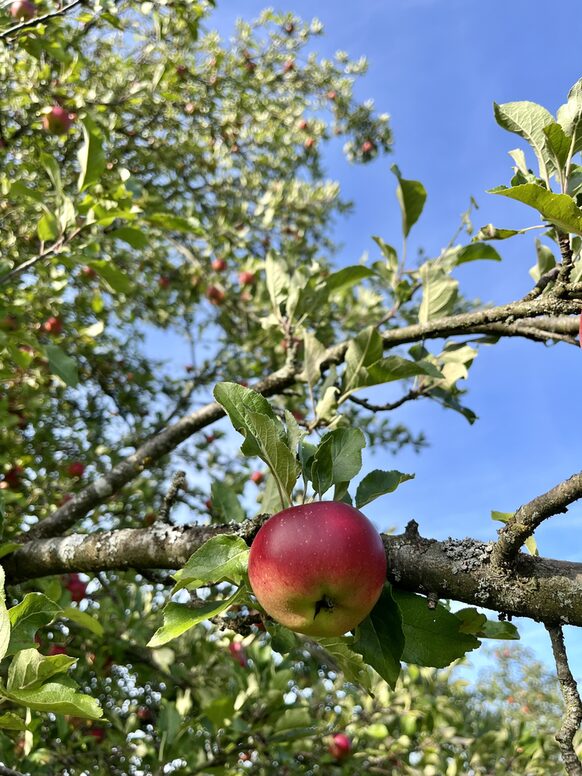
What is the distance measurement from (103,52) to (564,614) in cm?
607

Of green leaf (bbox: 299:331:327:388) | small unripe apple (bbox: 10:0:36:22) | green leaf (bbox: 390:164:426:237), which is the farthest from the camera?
small unripe apple (bbox: 10:0:36:22)

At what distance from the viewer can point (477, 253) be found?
1.89m

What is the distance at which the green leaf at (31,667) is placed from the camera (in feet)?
3.03

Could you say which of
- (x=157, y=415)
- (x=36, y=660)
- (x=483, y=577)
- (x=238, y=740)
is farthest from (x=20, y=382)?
(x=483, y=577)

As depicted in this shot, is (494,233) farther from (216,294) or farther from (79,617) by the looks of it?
(216,294)

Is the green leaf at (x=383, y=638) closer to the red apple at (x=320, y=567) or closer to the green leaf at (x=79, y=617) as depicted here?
the red apple at (x=320, y=567)

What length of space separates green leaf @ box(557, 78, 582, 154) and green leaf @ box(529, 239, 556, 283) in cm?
69

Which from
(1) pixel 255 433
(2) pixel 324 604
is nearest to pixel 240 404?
(1) pixel 255 433

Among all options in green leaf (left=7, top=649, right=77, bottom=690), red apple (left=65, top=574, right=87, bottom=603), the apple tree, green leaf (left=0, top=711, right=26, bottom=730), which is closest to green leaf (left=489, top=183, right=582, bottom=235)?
the apple tree

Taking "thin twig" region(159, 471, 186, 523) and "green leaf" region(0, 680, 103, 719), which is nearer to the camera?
"green leaf" region(0, 680, 103, 719)

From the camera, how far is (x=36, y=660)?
92 cm

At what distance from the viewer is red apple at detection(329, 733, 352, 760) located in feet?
11.2

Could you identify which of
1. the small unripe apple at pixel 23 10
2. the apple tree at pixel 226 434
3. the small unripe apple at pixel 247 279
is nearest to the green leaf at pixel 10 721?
the apple tree at pixel 226 434

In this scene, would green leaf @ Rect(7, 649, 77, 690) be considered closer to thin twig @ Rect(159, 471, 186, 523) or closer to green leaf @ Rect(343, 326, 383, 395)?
thin twig @ Rect(159, 471, 186, 523)
